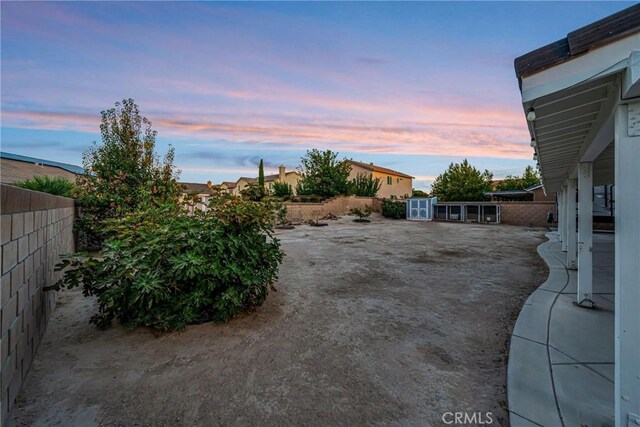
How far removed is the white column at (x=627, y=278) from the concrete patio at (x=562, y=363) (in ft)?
1.54

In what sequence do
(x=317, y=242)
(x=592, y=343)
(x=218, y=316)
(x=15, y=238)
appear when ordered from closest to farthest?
1. (x=15, y=238)
2. (x=592, y=343)
3. (x=218, y=316)
4. (x=317, y=242)

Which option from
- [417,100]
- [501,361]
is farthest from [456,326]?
[417,100]

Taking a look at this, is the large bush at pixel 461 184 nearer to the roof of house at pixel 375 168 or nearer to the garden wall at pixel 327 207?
the roof of house at pixel 375 168

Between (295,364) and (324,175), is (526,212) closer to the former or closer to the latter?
(324,175)

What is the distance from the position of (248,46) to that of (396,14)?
4.27 m

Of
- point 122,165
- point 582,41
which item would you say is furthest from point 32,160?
point 582,41

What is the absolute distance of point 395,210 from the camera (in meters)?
24.6

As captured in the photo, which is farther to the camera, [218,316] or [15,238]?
[218,316]

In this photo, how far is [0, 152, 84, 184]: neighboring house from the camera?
34.6 ft

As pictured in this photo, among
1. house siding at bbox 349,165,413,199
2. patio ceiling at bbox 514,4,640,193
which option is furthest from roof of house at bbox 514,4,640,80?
house siding at bbox 349,165,413,199

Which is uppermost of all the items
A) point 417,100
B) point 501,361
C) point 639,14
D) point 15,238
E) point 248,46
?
point 248,46

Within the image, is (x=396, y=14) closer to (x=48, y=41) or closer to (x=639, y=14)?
(x=639, y=14)

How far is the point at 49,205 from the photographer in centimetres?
374

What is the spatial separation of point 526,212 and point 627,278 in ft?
72.5
